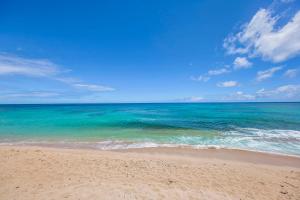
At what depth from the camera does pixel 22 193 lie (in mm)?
4355

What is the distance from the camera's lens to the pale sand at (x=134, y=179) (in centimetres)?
444

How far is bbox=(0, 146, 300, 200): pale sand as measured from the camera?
14.6ft

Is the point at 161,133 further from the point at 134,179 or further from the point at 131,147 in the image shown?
the point at 134,179

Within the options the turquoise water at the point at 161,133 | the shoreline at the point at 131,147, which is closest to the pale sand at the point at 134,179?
the shoreline at the point at 131,147

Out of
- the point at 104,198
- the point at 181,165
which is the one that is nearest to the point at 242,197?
the point at 181,165

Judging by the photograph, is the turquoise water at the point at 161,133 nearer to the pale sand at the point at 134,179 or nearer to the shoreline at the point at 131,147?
the shoreline at the point at 131,147

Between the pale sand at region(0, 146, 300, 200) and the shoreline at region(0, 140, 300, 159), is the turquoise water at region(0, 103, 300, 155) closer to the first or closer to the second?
the shoreline at region(0, 140, 300, 159)

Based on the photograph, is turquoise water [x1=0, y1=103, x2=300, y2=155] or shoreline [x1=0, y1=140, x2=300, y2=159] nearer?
shoreline [x1=0, y1=140, x2=300, y2=159]

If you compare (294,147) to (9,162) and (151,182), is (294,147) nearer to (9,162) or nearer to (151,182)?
(151,182)

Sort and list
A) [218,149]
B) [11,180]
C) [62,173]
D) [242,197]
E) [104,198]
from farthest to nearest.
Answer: [218,149] < [62,173] < [11,180] < [242,197] < [104,198]

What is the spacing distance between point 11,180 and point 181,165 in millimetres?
6639

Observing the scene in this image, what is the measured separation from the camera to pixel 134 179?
17.7ft

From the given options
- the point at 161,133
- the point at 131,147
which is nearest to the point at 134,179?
the point at 131,147

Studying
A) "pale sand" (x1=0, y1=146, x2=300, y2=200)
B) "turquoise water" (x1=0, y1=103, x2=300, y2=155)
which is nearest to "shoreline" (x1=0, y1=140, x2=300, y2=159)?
"turquoise water" (x1=0, y1=103, x2=300, y2=155)
